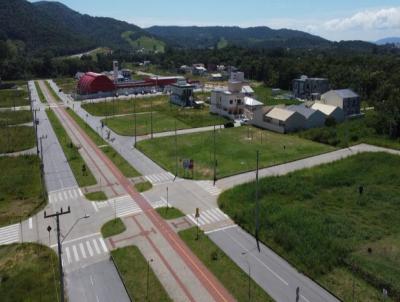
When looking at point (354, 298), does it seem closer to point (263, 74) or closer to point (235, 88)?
point (235, 88)

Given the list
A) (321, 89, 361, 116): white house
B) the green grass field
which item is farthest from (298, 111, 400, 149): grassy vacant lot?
the green grass field

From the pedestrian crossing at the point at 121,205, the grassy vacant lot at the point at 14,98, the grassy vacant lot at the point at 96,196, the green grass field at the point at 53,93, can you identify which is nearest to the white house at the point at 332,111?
the pedestrian crossing at the point at 121,205

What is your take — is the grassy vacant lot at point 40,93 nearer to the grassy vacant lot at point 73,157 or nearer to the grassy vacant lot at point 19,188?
the grassy vacant lot at point 73,157

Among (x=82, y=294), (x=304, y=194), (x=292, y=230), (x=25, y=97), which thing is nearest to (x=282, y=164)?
(x=304, y=194)

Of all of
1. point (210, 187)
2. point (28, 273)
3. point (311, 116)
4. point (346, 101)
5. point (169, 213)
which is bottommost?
point (28, 273)

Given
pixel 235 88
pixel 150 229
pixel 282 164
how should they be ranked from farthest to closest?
pixel 235 88
pixel 282 164
pixel 150 229

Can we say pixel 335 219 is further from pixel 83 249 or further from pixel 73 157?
pixel 73 157

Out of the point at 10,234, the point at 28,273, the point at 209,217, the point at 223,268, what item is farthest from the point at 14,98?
the point at 223,268
